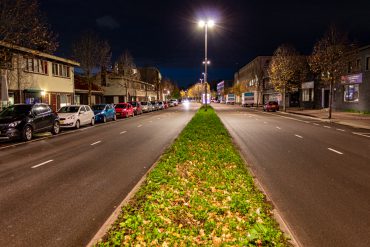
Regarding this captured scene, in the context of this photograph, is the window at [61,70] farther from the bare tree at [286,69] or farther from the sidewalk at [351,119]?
the bare tree at [286,69]

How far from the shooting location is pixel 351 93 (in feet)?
125

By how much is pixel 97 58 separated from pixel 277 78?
86.1ft

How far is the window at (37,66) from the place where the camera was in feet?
95.7

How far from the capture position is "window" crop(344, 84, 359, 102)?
36.9 metres

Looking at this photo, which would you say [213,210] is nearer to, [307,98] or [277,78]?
[277,78]

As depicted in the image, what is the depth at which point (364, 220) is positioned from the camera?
5.27 metres

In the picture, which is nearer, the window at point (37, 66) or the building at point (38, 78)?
the building at point (38, 78)

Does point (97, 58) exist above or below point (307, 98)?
above

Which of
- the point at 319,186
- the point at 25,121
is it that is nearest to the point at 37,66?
the point at 25,121

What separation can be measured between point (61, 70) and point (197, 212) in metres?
34.5

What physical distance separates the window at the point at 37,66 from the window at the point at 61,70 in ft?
6.87

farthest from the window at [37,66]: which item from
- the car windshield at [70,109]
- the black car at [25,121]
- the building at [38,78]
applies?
the black car at [25,121]

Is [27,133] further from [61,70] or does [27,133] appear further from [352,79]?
[352,79]

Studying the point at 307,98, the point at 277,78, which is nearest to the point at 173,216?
the point at 277,78
